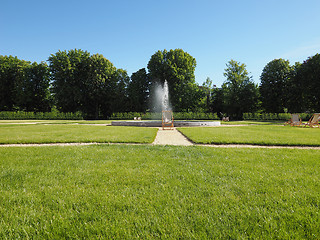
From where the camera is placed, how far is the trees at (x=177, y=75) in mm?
34094

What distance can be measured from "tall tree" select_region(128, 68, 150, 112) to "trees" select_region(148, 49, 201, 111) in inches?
86.1

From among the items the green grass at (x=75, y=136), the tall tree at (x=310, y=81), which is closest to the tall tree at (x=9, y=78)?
the green grass at (x=75, y=136)

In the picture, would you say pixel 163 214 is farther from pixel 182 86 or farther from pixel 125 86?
pixel 125 86

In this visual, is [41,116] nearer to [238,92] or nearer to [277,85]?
[238,92]

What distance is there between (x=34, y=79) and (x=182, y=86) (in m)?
35.3

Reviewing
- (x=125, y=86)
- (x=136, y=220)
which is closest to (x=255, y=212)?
(x=136, y=220)

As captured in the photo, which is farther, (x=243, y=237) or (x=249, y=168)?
(x=249, y=168)

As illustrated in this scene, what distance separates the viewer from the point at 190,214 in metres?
1.82

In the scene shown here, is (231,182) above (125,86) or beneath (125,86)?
beneath

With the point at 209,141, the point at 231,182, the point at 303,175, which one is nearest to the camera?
the point at 231,182

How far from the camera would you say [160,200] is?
6.97 ft

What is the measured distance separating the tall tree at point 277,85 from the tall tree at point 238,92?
7.46 feet

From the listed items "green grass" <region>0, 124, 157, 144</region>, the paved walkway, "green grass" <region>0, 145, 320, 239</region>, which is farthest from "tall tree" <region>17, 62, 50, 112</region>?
"green grass" <region>0, 145, 320, 239</region>

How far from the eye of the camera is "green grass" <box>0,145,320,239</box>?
161 cm
